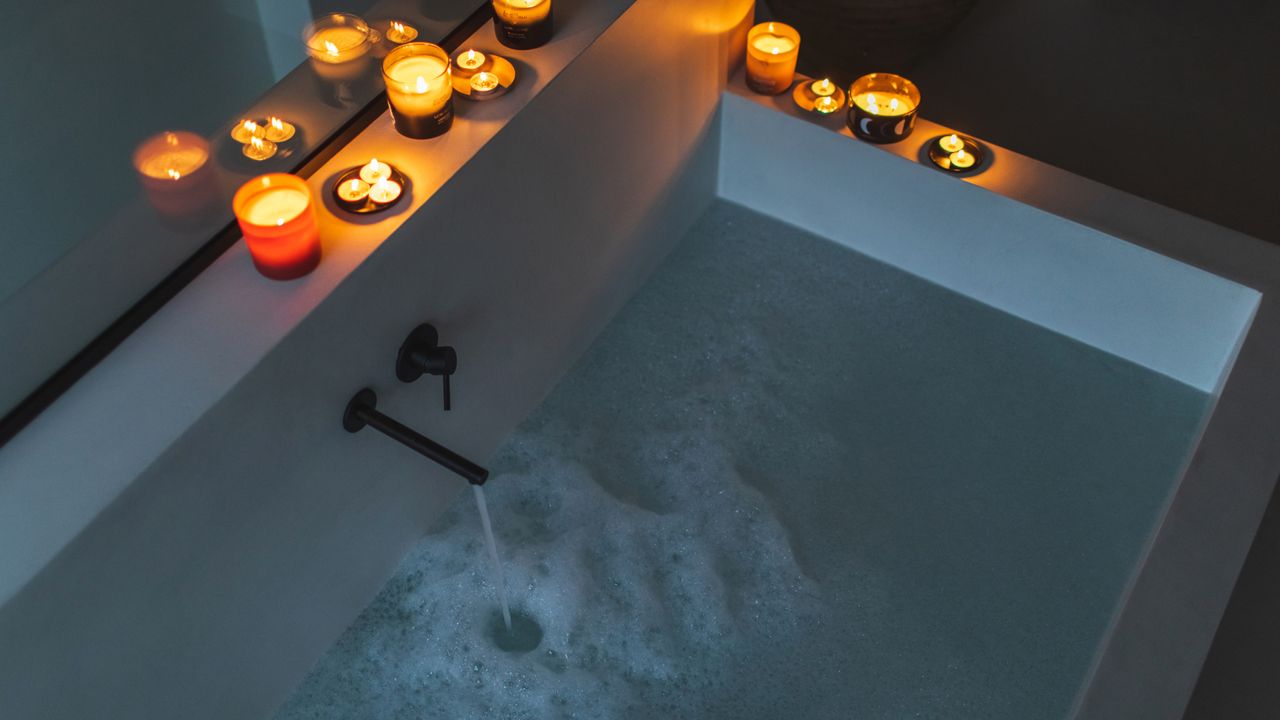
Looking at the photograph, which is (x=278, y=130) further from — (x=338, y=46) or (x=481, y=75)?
(x=481, y=75)

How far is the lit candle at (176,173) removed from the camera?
129cm

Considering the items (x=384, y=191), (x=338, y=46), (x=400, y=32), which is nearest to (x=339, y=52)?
(x=338, y=46)

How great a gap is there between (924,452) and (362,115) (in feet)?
3.53

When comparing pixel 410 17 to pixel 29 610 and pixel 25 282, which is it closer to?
pixel 25 282

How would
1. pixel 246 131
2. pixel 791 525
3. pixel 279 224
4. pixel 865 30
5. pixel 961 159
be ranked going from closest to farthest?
pixel 279 224
pixel 246 131
pixel 791 525
pixel 961 159
pixel 865 30

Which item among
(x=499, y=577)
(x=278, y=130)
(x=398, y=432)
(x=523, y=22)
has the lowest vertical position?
(x=499, y=577)

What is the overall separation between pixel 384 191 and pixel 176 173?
25cm

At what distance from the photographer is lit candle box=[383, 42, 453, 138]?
57.2 inches

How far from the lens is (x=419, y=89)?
145 centimetres

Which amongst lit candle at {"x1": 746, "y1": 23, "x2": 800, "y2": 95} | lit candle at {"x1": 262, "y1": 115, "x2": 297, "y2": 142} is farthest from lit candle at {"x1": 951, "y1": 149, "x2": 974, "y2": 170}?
lit candle at {"x1": 262, "y1": 115, "x2": 297, "y2": 142}

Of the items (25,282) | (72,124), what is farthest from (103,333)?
(72,124)

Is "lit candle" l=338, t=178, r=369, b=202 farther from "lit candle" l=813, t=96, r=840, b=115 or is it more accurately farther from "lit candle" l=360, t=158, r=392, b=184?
"lit candle" l=813, t=96, r=840, b=115

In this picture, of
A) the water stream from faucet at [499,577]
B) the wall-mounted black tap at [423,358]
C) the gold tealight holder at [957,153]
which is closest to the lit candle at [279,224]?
the wall-mounted black tap at [423,358]

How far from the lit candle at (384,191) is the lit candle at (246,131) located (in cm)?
16
